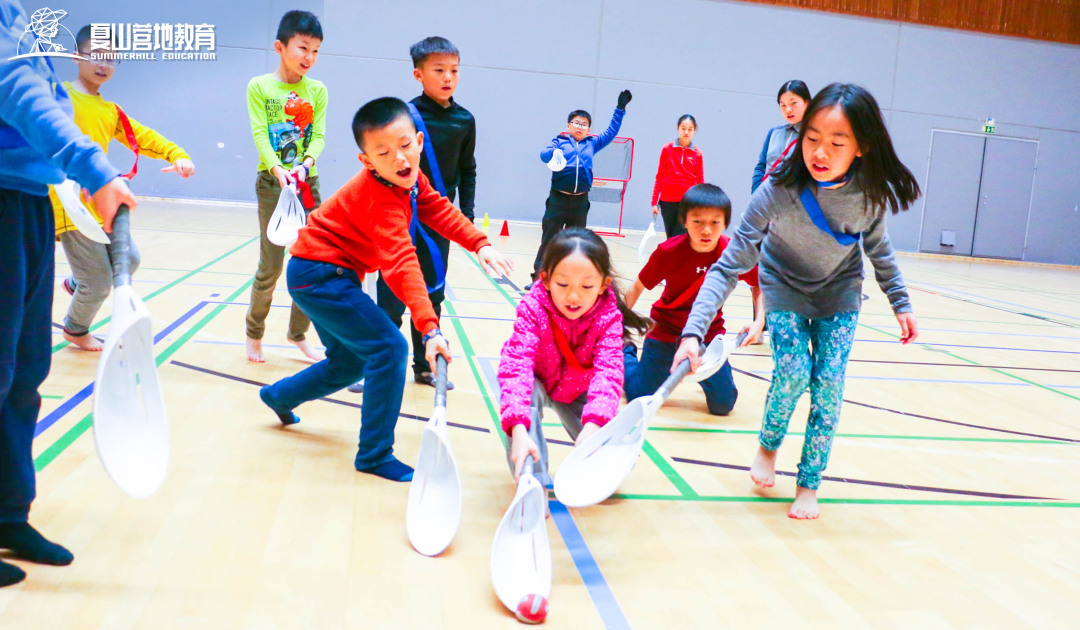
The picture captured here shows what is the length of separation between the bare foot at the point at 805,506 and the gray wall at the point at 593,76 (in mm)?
10754

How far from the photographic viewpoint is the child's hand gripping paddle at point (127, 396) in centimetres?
167

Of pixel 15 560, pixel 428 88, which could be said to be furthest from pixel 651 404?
pixel 428 88

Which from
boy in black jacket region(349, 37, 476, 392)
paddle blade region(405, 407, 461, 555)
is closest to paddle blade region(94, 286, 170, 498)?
paddle blade region(405, 407, 461, 555)

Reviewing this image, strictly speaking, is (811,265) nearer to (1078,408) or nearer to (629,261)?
(1078,408)

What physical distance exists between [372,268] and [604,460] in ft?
3.62

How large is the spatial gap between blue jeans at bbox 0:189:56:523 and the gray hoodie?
1727 millimetres

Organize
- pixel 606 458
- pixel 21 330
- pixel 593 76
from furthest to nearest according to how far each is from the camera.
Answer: pixel 593 76 < pixel 606 458 < pixel 21 330

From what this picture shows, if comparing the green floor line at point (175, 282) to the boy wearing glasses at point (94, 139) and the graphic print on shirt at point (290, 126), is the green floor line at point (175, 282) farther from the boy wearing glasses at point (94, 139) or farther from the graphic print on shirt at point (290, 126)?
the graphic print on shirt at point (290, 126)

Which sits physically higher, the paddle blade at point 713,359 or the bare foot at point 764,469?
the paddle blade at point 713,359

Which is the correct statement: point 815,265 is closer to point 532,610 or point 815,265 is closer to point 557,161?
point 532,610

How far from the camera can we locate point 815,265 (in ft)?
8.32

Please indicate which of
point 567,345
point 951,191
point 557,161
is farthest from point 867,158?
point 951,191

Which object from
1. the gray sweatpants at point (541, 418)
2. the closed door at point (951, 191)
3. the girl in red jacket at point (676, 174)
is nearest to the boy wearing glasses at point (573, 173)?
the girl in red jacket at point (676, 174)

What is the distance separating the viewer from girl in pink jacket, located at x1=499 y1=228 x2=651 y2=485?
7.57 feet
